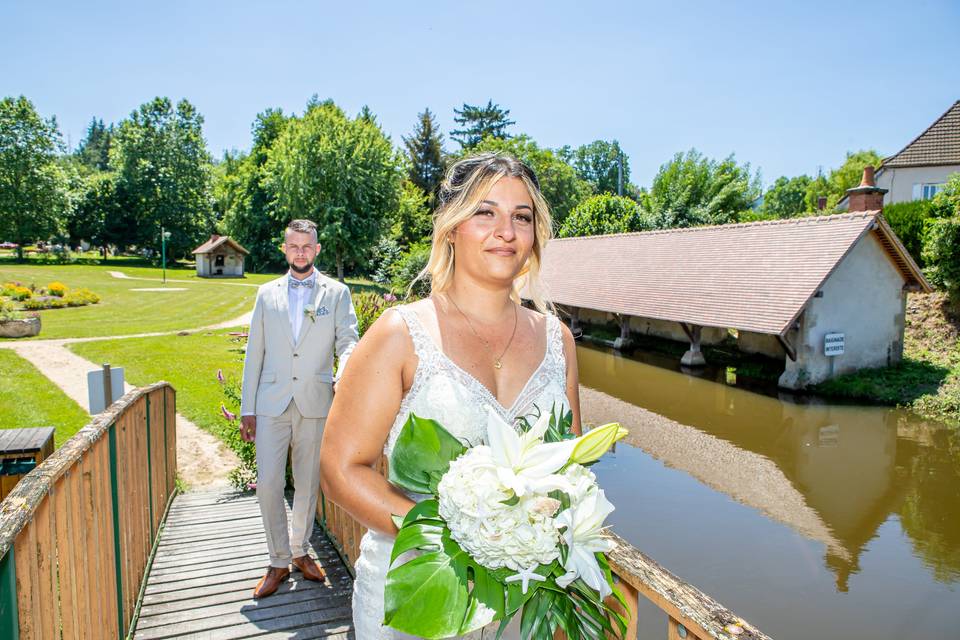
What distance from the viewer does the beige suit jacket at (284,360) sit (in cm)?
399

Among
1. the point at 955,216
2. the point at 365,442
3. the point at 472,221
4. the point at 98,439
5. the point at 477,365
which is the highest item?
the point at 955,216

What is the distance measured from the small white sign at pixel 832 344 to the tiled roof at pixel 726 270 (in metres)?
1.32

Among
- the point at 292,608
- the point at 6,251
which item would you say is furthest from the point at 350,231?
the point at 6,251

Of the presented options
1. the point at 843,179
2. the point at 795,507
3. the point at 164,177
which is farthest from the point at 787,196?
the point at 795,507

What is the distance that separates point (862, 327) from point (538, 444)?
17.3 metres

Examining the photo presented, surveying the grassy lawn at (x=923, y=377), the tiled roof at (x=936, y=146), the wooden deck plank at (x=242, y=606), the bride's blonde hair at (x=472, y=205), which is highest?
the tiled roof at (x=936, y=146)

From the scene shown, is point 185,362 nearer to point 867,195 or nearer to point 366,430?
point 366,430

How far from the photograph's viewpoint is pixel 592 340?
24406mm

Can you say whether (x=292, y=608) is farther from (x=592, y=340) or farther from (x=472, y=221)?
(x=592, y=340)

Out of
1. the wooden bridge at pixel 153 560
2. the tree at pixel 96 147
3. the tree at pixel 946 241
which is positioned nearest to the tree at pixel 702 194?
the tree at pixel 946 241

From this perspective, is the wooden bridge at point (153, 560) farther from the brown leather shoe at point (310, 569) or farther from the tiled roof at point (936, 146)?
the tiled roof at point (936, 146)

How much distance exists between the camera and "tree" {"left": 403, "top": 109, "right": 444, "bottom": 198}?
2124 inches

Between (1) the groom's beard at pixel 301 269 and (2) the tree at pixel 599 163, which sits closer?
(1) the groom's beard at pixel 301 269

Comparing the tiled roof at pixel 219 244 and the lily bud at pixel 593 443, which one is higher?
the tiled roof at pixel 219 244
